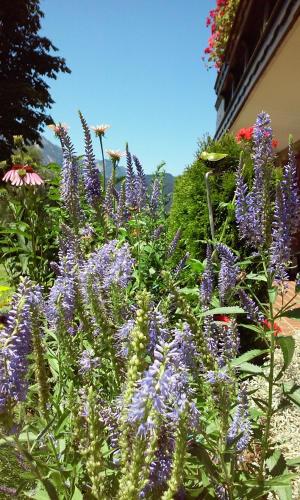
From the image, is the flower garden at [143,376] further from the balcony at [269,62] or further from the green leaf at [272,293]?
the balcony at [269,62]

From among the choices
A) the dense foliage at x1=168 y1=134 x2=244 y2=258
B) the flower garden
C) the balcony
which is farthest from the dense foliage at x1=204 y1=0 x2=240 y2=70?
the flower garden

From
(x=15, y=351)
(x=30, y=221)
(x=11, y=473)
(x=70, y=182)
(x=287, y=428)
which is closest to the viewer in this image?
(x=15, y=351)

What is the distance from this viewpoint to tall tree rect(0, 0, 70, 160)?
2502cm

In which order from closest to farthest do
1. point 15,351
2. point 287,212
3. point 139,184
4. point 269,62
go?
1. point 15,351
2. point 287,212
3. point 139,184
4. point 269,62

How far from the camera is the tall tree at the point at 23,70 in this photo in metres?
25.0

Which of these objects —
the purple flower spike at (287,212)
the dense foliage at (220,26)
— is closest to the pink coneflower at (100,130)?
the purple flower spike at (287,212)

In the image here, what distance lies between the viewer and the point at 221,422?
138 cm

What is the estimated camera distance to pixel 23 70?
1060 inches

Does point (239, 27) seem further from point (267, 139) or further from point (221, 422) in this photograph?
point (221, 422)

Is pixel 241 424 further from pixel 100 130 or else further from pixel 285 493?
pixel 100 130

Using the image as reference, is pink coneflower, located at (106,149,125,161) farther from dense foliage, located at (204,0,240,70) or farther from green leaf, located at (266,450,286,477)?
dense foliage, located at (204,0,240,70)

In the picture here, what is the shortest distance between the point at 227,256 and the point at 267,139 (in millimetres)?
560

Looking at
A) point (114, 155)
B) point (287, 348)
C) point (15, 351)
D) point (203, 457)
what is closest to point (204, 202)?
point (114, 155)

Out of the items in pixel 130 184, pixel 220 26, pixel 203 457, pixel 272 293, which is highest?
pixel 220 26
